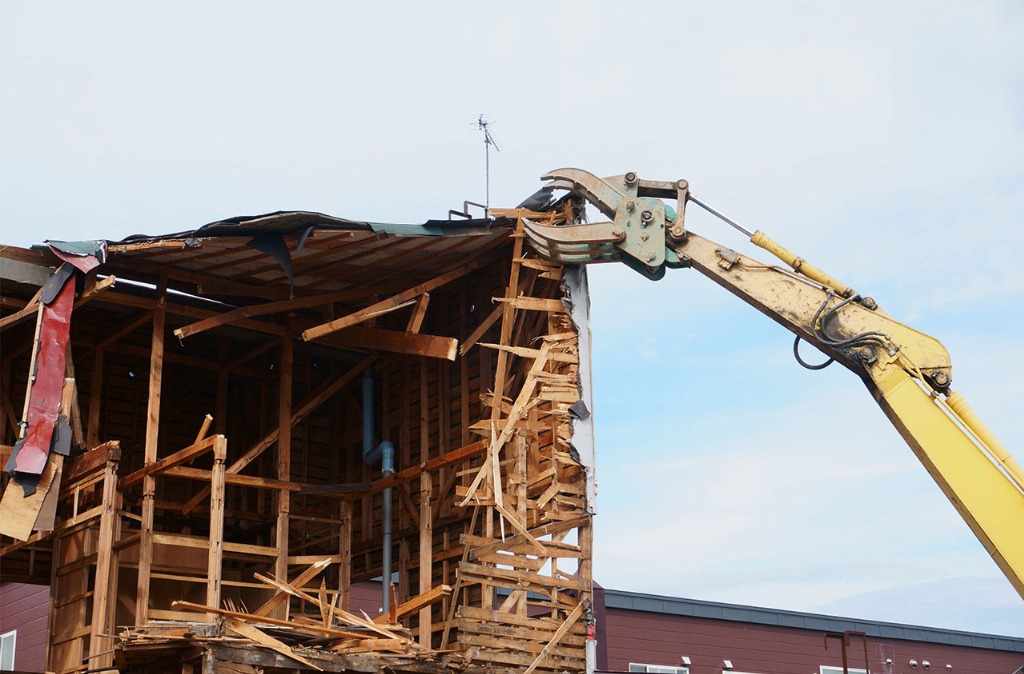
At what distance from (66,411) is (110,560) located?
2157 millimetres

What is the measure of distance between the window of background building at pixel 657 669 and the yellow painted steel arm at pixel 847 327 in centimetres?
1688

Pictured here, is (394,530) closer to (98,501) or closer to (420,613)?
(420,613)

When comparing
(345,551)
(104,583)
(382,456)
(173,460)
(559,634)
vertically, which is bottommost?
(559,634)

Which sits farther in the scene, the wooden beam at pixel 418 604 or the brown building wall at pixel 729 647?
the brown building wall at pixel 729 647

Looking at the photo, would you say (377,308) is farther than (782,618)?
No

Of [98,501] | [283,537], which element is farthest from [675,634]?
[98,501]

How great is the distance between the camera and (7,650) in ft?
103

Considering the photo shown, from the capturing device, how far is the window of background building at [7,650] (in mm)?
31078

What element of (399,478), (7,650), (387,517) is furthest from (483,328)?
(7,650)

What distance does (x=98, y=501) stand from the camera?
59.1 ft

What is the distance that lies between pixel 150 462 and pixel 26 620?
15568 millimetres

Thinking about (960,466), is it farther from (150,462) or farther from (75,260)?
(75,260)

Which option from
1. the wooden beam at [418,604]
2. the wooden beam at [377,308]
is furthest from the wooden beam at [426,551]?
the wooden beam at [377,308]

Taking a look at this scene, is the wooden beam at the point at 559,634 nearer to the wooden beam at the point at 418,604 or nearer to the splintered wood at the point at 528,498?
the splintered wood at the point at 528,498
